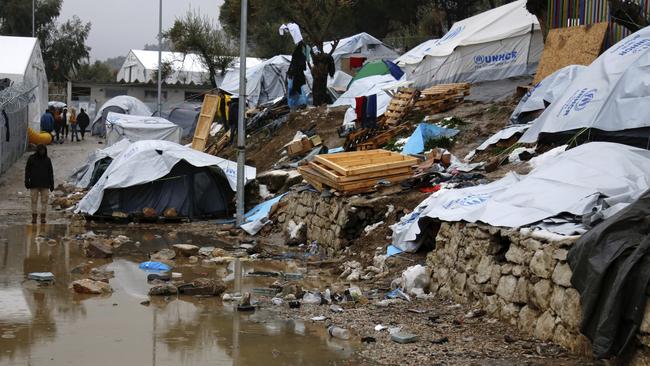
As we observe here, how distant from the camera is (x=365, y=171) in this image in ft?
48.5

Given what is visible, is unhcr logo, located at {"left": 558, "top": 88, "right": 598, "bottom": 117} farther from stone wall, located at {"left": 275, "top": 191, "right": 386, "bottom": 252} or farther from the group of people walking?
the group of people walking

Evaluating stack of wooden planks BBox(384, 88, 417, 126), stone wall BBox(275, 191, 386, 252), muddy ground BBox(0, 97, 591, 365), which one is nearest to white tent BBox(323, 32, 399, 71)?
stack of wooden planks BBox(384, 88, 417, 126)

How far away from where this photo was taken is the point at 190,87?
176 ft

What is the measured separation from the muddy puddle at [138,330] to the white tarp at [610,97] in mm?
4492

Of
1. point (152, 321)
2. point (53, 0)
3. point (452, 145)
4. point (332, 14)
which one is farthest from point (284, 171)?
point (53, 0)

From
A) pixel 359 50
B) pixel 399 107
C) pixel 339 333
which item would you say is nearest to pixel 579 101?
pixel 339 333

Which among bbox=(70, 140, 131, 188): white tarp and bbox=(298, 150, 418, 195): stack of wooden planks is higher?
bbox=(298, 150, 418, 195): stack of wooden planks

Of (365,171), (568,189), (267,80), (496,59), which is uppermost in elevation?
(496,59)

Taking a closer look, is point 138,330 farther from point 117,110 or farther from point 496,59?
point 117,110

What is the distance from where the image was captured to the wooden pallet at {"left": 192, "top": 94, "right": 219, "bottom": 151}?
2872 centimetres

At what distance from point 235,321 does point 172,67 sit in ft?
168

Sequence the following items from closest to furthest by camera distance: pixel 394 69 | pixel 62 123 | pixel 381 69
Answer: pixel 394 69 < pixel 381 69 < pixel 62 123

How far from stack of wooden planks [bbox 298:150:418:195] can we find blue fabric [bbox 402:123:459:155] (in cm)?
159

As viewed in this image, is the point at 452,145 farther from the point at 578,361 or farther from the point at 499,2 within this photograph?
the point at 499,2
